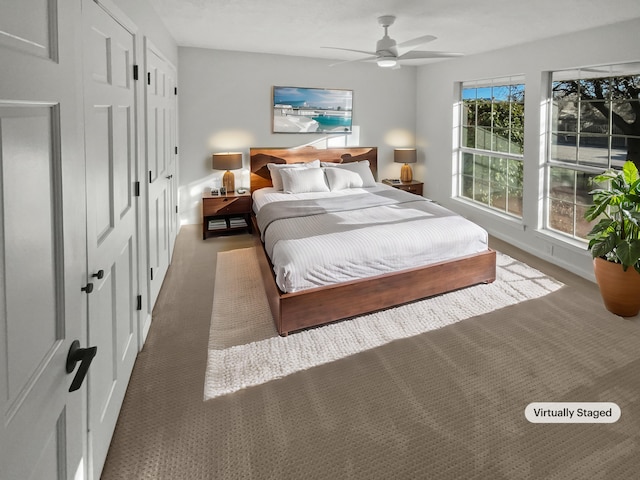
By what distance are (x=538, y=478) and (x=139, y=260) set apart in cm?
246

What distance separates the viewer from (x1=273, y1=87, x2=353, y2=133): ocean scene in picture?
5.91 meters

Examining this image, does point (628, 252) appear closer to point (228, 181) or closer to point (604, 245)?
point (604, 245)

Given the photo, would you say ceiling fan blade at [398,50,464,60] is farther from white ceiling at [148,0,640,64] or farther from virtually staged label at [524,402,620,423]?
virtually staged label at [524,402,620,423]

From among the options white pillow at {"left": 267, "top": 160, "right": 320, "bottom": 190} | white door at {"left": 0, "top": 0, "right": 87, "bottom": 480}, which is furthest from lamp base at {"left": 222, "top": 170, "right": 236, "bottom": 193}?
white door at {"left": 0, "top": 0, "right": 87, "bottom": 480}

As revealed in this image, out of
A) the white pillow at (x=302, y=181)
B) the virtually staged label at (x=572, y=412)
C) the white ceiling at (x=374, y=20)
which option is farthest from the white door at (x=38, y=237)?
the white pillow at (x=302, y=181)

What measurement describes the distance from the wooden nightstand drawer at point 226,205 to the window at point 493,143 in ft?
10.7

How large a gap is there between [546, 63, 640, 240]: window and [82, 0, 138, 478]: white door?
13.5 ft

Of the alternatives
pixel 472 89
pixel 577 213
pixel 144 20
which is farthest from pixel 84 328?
pixel 472 89

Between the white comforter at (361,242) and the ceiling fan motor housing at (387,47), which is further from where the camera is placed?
the ceiling fan motor housing at (387,47)

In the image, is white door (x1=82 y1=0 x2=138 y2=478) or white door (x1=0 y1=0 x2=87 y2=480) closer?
white door (x1=0 y1=0 x2=87 y2=480)

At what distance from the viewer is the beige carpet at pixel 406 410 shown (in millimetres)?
1847

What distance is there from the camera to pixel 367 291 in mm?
3252

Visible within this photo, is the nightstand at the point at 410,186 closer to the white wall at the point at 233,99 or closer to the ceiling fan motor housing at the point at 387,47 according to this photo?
the white wall at the point at 233,99

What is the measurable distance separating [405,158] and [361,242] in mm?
3634
